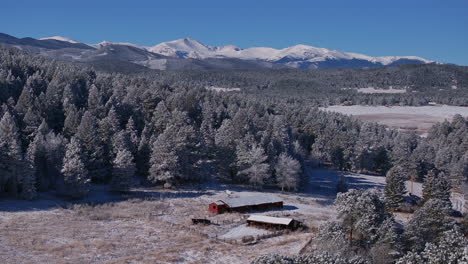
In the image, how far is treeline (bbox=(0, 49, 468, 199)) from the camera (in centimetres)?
5741

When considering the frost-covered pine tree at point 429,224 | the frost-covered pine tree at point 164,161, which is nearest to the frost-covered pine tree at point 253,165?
the frost-covered pine tree at point 164,161

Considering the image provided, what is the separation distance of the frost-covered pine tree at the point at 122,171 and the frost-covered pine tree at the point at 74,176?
171 inches

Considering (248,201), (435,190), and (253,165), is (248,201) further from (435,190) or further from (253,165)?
(435,190)

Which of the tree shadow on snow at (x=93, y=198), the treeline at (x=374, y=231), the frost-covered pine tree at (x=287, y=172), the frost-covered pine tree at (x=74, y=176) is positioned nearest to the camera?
the treeline at (x=374, y=231)

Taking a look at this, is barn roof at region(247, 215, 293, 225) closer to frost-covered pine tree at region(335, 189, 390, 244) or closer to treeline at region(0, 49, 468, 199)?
frost-covered pine tree at region(335, 189, 390, 244)

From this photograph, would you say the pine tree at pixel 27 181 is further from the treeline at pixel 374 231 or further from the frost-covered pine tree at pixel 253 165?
the treeline at pixel 374 231

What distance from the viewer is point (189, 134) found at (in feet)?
224

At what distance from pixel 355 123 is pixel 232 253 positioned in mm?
99077


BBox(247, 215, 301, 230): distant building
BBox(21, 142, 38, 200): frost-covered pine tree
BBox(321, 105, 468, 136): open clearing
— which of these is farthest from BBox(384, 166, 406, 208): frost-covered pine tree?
BBox(321, 105, 468, 136): open clearing

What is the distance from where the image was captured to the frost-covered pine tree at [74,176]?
54.1 meters

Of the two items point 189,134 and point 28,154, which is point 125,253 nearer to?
point 28,154

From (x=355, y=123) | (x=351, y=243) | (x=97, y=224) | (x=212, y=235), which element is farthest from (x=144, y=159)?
(x=355, y=123)

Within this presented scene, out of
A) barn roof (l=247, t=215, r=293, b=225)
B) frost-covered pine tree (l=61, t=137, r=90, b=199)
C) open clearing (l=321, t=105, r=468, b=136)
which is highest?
open clearing (l=321, t=105, r=468, b=136)

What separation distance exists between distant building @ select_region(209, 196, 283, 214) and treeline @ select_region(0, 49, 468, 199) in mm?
11707
